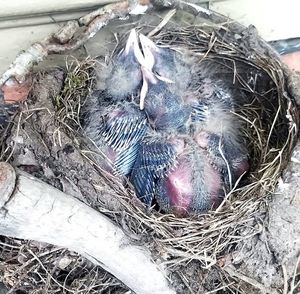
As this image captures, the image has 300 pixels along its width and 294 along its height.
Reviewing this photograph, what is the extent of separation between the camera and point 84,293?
1.58 meters

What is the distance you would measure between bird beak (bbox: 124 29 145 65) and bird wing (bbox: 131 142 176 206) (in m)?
0.20

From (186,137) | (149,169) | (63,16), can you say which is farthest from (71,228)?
(63,16)

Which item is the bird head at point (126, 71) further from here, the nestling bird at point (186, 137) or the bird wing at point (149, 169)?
the bird wing at point (149, 169)

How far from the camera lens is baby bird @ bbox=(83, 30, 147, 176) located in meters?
1.62

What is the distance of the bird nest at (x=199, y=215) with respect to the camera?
1.51 m

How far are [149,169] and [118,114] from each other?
148mm

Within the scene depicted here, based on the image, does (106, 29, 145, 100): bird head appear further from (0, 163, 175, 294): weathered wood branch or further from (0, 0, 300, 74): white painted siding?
(0, 163, 175, 294): weathered wood branch

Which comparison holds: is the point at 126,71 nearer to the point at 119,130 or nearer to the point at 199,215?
the point at 119,130

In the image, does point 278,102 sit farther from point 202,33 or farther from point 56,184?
point 56,184

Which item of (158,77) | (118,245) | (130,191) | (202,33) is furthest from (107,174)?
(202,33)

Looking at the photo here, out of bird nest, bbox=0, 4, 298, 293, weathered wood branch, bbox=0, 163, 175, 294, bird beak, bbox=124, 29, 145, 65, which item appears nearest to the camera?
weathered wood branch, bbox=0, 163, 175, 294

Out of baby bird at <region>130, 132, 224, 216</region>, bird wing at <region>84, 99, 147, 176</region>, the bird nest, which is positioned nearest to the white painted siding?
the bird nest

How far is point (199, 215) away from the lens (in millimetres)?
1574

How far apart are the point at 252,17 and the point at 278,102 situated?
237mm
